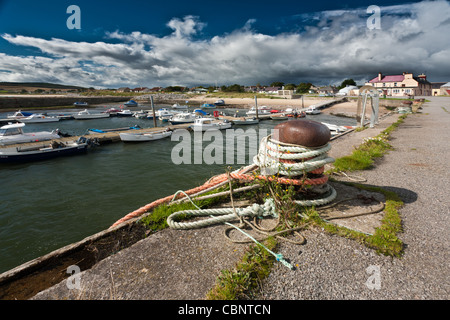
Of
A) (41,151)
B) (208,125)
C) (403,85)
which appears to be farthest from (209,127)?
(403,85)

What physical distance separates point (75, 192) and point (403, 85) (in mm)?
112712

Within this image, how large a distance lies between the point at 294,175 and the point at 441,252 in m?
2.56

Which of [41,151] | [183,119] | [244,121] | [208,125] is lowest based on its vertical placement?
[41,151]

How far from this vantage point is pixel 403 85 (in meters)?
86.7

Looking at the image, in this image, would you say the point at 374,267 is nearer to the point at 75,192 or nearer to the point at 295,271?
the point at 295,271

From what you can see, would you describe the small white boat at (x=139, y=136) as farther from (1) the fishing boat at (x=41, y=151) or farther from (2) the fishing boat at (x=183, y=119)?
(2) the fishing boat at (x=183, y=119)

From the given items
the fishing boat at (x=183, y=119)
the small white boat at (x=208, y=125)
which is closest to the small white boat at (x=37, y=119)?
the fishing boat at (x=183, y=119)

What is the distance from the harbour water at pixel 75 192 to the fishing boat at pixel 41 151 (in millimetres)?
556

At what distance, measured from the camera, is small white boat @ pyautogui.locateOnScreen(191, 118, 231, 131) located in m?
31.5

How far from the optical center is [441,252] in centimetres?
348

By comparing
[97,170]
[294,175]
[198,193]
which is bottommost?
[97,170]

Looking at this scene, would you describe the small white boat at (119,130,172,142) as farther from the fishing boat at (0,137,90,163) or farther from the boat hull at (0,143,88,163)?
the boat hull at (0,143,88,163)
